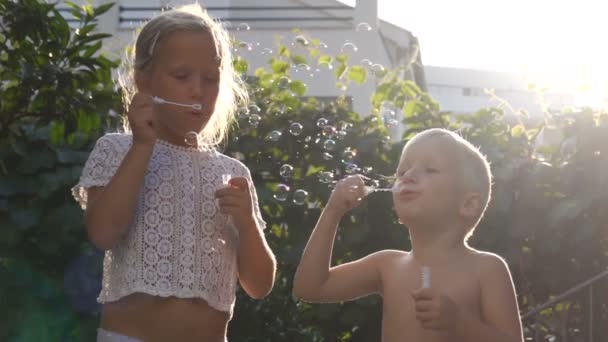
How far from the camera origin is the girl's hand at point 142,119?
2645 millimetres

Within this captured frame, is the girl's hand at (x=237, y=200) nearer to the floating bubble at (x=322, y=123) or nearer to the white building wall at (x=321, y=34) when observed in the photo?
the floating bubble at (x=322, y=123)

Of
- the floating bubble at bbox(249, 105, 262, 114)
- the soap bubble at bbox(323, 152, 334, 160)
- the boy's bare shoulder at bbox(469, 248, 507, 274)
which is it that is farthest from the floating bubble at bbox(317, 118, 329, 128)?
the boy's bare shoulder at bbox(469, 248, 507, 274)

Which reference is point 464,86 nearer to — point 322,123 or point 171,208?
point 322,123

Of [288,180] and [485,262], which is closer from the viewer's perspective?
[485,262]

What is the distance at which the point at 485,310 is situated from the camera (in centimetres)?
273

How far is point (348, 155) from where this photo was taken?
3.95 metres

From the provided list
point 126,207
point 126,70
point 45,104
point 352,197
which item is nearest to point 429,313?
point 352,197

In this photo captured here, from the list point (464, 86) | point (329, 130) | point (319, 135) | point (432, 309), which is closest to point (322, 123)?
point (329, 130)

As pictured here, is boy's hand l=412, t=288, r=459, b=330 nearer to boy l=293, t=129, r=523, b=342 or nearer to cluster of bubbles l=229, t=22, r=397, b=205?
boy l=293, t=129, r=523, b=342

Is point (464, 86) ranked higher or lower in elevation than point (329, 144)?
lower

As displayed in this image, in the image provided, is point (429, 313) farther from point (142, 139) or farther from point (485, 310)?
point (142, 139)

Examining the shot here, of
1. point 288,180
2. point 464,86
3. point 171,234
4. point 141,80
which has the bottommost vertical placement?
point 464,86

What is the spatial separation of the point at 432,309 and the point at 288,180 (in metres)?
1.89

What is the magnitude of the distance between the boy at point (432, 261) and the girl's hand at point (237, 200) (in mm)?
234
